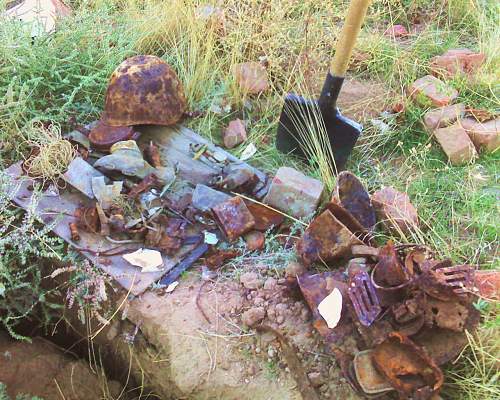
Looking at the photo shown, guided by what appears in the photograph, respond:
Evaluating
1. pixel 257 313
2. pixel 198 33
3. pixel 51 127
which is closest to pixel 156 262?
pixel 257 313

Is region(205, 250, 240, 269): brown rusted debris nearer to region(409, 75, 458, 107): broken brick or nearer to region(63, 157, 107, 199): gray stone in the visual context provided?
region(63, 157, 107, 199): gray stone

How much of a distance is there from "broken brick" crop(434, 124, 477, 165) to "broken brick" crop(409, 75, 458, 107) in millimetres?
240

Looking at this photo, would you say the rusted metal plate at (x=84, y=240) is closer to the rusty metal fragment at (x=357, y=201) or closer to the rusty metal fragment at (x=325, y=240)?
the rusty metal fragment at (x=325, y=240)

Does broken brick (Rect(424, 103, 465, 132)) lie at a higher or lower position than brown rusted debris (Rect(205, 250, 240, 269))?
higher

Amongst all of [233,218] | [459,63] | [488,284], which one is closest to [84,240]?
[233,218]

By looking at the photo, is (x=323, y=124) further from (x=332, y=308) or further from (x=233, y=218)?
(x=332, y=308)

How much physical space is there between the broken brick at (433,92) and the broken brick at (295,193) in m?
1.00

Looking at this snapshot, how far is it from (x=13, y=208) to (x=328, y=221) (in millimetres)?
1550

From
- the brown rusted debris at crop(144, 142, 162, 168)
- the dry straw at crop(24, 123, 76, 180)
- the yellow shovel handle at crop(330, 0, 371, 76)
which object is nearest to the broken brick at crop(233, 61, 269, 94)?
the yellow shovel handle at crop(330, 0, 371, 76)

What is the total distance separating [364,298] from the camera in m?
2.14

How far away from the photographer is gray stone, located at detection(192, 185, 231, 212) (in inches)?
106

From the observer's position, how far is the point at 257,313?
2346 mm

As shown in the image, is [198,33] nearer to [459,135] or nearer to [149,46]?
[149,46]

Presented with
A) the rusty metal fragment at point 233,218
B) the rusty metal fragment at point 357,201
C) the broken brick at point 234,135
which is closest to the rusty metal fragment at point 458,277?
the rusty metal fragment at point 357,201
